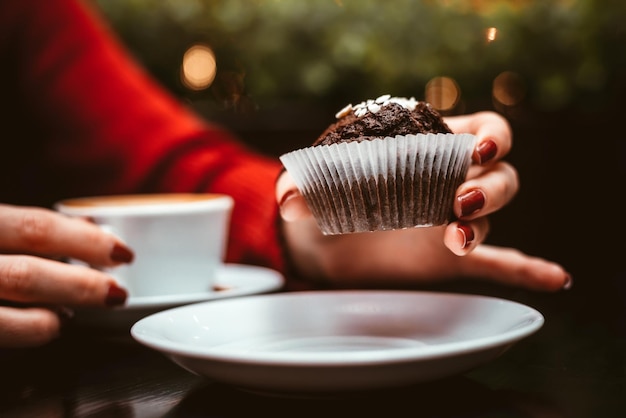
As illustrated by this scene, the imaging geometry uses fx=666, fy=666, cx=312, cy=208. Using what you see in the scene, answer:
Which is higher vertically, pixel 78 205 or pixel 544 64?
pixel 544 64

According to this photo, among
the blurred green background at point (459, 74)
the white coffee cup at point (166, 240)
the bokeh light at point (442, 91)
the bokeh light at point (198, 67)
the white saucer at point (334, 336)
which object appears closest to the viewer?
the white saucer at point (334, 336)

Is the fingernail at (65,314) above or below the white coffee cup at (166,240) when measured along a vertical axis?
below

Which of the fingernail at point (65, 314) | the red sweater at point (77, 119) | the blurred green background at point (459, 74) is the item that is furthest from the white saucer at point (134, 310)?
the blurred green background at point (459, 74)

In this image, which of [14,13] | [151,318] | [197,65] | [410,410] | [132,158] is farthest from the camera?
[197,65]

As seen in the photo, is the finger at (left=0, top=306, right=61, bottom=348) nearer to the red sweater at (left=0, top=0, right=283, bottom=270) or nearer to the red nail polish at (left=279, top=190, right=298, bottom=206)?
the red nail polish at (left=279, top=190, right=298, bottom=206)

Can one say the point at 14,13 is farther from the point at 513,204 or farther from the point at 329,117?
the point at 513,204

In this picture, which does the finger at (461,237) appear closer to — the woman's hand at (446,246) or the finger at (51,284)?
the woman's hand at (446,246)

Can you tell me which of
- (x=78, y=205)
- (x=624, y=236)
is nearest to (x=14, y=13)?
(x=78, y=205)

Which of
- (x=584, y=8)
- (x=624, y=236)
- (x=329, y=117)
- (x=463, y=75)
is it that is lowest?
(x=624, y=236)

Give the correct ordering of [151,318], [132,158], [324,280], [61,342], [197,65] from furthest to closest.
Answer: [197,65] < [132,158] < [324,280] < [61,342] < [151,318]
